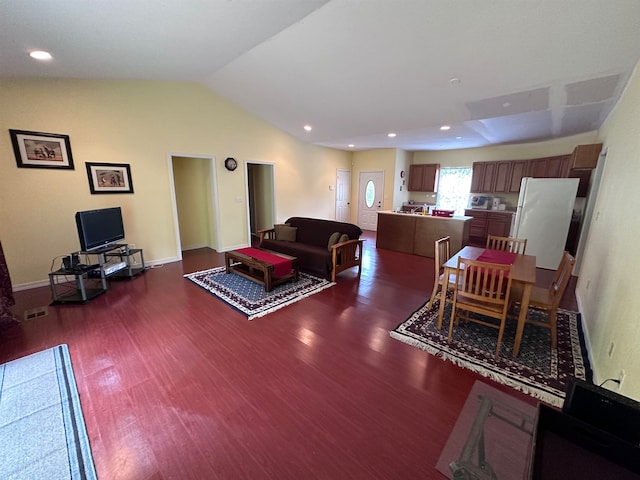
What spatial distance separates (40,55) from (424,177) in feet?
26.7

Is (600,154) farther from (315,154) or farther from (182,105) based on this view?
(182,105)

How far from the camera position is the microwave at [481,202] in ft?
22.8

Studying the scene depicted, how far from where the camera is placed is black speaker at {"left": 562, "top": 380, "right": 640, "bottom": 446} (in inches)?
34.2

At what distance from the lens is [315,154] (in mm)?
7500

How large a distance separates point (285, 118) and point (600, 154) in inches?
215

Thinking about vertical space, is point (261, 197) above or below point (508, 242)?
above

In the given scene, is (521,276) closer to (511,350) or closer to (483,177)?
(511,350)

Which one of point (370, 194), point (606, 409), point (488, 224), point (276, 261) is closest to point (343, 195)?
point (370, 194)

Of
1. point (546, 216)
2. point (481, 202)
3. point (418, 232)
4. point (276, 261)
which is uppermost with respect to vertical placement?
point (481, 202)

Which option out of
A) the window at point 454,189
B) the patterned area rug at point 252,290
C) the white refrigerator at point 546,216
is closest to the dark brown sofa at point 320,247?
the patterned area rug at point 252,290

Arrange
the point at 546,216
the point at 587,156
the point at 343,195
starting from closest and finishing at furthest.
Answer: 1. the point at 587,156
2. the point at 546,216
3. the point at 343,195

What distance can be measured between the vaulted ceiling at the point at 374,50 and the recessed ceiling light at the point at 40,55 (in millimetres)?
98

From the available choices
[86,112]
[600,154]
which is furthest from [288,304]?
[600,154]

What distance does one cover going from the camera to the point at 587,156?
412 cm
